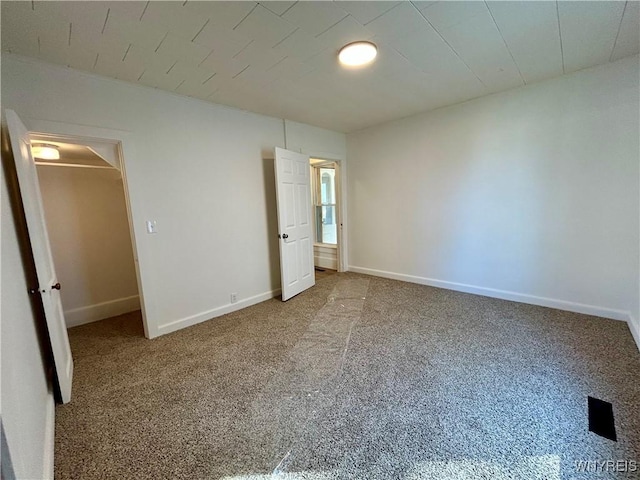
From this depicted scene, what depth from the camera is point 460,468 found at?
1.34 m

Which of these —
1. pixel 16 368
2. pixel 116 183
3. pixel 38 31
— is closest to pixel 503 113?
pixel 38 31

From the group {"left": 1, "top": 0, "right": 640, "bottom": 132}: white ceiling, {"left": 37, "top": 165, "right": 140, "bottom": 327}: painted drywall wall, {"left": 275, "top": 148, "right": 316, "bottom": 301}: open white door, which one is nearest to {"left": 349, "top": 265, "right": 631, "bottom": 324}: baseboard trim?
{"left": 275, "top": 148, "right": 316, "bottom": 301}: open white door

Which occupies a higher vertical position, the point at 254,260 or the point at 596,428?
the point at 254,260

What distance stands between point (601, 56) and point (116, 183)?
17.4 ft

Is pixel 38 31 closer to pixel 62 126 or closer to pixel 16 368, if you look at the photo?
pixel 62 126

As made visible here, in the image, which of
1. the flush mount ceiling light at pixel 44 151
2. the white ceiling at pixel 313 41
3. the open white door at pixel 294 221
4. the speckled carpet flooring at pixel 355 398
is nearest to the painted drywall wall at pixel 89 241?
the flush mount ceiling light at pixel 44 151

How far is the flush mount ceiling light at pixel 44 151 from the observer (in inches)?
106

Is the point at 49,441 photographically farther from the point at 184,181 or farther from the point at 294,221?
the point at 294,221

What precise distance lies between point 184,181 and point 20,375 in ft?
6.81

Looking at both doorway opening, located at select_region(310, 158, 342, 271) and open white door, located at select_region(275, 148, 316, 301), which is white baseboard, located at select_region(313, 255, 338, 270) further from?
A: open white door, located at select_region(275, 148, 316, 301)

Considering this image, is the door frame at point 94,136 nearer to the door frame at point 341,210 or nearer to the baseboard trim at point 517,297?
the door frame at point 341,210

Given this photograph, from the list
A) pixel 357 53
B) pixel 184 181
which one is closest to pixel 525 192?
pixel 357 53

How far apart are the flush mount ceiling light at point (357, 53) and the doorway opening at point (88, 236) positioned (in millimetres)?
2672

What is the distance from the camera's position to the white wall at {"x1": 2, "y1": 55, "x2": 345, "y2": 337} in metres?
2.22
